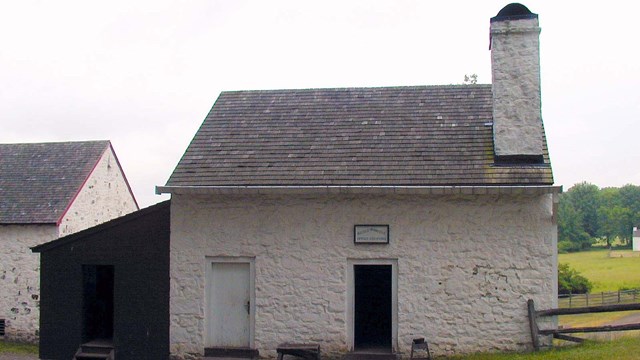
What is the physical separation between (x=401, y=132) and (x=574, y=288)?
26833mm

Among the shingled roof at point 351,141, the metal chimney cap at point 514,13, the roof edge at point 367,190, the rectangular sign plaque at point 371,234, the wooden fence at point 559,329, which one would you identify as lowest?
the wooden fence at point 559,329

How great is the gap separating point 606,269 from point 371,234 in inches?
1783

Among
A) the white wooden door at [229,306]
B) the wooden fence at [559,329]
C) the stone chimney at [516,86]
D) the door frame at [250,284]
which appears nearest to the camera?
the wooden fence at [559,329]

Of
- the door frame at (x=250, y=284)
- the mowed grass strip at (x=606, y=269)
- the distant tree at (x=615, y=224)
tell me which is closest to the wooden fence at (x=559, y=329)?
the door frame at (x=250, y=284)

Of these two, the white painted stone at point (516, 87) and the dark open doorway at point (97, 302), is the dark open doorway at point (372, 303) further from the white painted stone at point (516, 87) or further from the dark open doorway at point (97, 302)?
the dark open doorway at point (97, 302)

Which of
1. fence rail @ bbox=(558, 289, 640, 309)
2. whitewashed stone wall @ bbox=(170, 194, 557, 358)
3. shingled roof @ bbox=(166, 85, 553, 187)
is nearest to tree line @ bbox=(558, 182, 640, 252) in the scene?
fence rail @ bbox=(558, 289, 640, 309)

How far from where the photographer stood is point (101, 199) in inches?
934

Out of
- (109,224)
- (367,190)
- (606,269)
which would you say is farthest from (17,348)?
(606,269)

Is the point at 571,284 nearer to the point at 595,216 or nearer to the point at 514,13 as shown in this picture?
the point at 514,13

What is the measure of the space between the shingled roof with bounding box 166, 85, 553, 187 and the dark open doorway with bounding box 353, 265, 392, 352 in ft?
8.12

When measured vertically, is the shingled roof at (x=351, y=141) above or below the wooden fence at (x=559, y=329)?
above

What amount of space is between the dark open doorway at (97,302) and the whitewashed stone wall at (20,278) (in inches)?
273

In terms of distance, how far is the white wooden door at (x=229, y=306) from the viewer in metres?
12.6

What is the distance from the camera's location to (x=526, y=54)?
12.6 meters
